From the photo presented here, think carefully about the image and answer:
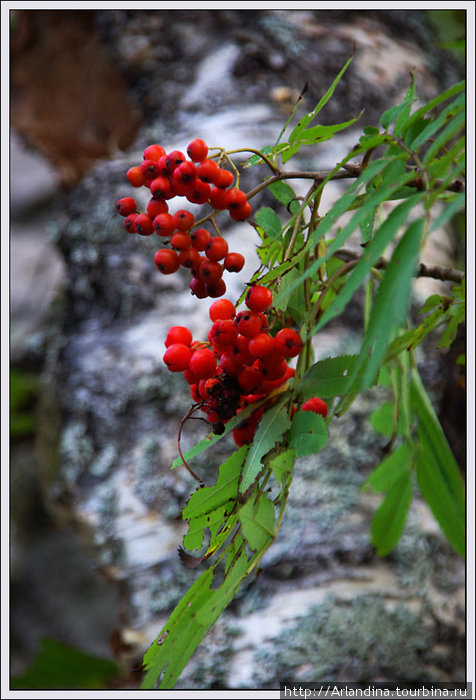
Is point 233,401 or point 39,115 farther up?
point 39,115

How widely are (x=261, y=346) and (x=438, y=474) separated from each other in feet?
1.15

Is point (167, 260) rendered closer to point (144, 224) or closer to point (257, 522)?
point (144, 224)

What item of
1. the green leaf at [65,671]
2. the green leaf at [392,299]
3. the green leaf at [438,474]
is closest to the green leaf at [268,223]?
the green leaf at [392,299]

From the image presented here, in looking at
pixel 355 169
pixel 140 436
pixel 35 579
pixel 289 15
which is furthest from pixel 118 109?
pixel 35 579

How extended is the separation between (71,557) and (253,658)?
112 cm

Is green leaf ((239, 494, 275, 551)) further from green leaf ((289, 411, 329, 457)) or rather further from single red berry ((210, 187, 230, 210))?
single red berry ((210, 187, 230, 210))

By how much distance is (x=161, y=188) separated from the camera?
35 cm

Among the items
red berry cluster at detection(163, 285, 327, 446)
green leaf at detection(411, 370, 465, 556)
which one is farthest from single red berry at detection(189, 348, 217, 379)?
green leaf at detection(411, 370, 465, 556)

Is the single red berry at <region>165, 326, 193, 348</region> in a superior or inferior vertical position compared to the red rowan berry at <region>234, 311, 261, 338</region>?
superior

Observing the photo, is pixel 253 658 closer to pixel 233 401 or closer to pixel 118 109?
pixel 233 401

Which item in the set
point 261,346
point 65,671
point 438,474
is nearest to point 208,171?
point 261,346

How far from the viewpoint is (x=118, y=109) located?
4.32 feet

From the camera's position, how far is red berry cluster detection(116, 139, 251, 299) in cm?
35

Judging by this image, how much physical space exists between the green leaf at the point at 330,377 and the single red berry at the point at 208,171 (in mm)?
132
